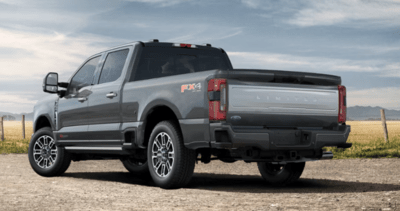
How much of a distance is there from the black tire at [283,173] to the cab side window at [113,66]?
294 cm

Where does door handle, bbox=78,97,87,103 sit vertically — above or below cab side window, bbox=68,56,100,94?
below

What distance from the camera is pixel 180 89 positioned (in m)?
6.97

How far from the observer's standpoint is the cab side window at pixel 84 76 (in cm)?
925

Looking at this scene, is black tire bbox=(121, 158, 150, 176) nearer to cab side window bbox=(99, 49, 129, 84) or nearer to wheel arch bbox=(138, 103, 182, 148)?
cab side window bbox=(99, 49, 129, 84)

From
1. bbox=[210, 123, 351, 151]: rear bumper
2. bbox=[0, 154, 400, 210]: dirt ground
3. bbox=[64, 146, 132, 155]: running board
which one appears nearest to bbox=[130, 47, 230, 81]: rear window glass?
bbox=[64, 146, 132, 155]: running board

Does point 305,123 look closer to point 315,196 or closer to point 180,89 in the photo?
point 315,196

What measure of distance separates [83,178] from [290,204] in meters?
4.81

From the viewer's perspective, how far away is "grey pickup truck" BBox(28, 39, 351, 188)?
6.52 metres

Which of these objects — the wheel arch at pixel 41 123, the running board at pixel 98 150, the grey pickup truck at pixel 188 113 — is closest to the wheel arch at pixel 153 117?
the grey pickup truck at pixel 188 113

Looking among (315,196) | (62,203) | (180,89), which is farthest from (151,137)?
(315,196)

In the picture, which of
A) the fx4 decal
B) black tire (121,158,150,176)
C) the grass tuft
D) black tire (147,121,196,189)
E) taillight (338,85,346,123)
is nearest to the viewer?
the fx4 decal

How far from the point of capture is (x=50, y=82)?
9.36 meters

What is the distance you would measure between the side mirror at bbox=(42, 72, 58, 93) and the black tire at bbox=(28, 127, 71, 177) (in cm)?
94

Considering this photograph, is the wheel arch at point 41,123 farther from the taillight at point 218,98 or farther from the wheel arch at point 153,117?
the taillight at point 218,98
